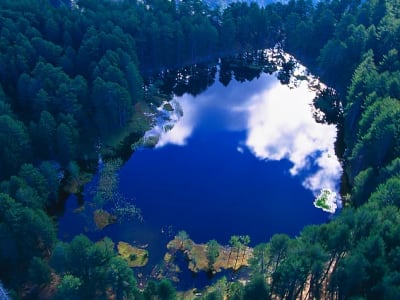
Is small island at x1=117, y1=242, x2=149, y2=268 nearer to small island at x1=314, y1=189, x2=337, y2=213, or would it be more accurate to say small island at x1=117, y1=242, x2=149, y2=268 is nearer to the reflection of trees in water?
small island at x1=314, y1=189, x2=337, y2=213

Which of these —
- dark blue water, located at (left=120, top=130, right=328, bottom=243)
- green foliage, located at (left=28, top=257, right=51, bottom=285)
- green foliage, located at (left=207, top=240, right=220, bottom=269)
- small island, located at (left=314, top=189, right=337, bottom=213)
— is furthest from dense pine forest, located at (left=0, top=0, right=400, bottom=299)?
dark blue water, located at (left=120, top=130, right=328, bottom=243)

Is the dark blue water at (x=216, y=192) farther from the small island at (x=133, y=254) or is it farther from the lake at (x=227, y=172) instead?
the small island at (x=133, y=254)

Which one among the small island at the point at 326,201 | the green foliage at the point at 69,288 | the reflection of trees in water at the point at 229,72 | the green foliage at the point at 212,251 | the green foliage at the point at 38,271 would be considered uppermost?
the reflection of trees in water at the point at 229,72

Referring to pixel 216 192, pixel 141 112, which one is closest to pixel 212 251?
pixel 216 192

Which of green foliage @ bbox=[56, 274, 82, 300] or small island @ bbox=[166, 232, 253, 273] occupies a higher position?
small island @ bbox=[166, 232, 253, 273]

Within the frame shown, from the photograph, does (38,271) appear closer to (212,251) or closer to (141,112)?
(212,251)

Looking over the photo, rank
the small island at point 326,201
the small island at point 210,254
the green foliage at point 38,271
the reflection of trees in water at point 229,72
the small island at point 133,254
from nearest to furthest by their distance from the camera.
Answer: the green foliage at point 38,271 → the small island at point 210,254 → the small island at point 133,254 → the small island at point 326,201 → the reflection of trees in water at point 229,72

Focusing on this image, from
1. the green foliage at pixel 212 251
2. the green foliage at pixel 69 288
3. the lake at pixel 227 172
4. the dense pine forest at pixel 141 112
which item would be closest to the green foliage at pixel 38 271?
the dense pine forest at pixel 141 112

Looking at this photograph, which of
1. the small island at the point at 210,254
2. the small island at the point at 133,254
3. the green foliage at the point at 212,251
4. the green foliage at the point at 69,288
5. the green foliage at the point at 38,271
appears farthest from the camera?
the small island at the point at 133,254
